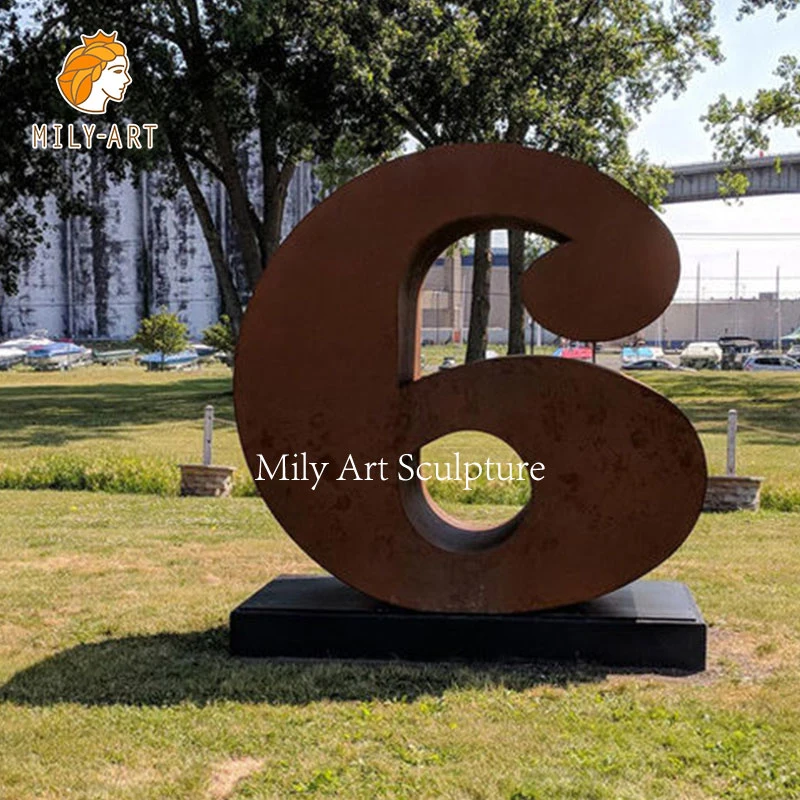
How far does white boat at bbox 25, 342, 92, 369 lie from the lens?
47.1m

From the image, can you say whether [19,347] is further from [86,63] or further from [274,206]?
[86,63]

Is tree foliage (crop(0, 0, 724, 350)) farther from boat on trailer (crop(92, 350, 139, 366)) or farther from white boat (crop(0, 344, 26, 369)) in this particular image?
boat on trailer (crop(92, 350, 139, 366))

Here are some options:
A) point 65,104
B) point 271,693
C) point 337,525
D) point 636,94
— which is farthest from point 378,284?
point 636,94

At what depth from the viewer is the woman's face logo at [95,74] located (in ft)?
71.0

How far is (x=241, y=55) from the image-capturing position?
22641 mm

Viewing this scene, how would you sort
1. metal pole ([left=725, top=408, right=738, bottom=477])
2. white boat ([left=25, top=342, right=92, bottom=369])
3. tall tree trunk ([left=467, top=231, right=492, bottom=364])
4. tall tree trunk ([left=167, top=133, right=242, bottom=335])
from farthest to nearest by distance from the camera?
1. white boat ([left=25, top=342, right=92, bottom=369])
2. tall tree trunk ([left=467, top=231, right=492, bottom=364])
3. tall tree trunk ([left=167, top=133, right=242, bottom=335])
4. metal pole ([left=725, top=408, right=738, bottom=477])

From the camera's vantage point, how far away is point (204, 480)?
13.5 metres

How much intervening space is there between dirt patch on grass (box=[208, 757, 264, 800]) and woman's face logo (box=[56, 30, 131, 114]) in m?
18.7

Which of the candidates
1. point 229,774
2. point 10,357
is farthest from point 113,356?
point 229,774

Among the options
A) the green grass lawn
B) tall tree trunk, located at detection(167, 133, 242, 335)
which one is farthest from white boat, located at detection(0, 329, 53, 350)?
the green grass lawn

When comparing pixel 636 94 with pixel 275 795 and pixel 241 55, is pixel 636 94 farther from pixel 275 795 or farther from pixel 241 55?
pixel 275 795

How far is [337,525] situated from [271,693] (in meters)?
1.06

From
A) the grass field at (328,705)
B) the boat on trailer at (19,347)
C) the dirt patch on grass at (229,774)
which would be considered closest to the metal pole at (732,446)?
the grass field at (328,705)

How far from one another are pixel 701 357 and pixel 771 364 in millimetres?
5685
